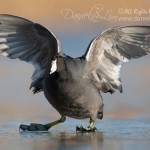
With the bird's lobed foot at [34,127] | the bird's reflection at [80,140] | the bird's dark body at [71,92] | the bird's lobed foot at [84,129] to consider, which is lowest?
the bird's reflection at [80,140]

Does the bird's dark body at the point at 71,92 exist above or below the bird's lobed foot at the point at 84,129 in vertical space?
above

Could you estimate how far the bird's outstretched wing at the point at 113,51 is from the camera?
10.2 metres

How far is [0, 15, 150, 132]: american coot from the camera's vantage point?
9.65 m

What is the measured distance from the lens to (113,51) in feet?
34.6

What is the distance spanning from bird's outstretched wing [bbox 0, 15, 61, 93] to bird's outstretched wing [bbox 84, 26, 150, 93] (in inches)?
22.0

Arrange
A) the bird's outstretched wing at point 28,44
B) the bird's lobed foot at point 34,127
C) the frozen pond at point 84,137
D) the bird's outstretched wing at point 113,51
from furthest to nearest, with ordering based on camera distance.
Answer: the bird's outstretched wing at point 28,44 → the bird's outstretched wing at point 113,51 → the bird's lobed foot at point 34,127 → the frozen pond at point 84,137

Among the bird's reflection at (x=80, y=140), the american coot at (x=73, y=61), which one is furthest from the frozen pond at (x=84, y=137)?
the american coot at (x=73, y=61)

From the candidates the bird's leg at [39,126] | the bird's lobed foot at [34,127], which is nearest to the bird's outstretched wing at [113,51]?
the bird's leg at [39,126]

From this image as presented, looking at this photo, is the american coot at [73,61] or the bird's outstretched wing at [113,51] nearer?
the american coot at [73,61]

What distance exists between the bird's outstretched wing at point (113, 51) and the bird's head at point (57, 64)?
0.56 m

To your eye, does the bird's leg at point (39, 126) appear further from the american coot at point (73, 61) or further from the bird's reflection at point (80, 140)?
the bird's reflection at point (80, 140)

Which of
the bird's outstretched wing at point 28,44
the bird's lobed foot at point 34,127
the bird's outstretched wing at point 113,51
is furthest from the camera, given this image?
the bird's outstretched wing at point 28,44

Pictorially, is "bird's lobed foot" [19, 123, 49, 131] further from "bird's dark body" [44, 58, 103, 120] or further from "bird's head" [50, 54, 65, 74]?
"bird's head" [50, 54, 65, 74]

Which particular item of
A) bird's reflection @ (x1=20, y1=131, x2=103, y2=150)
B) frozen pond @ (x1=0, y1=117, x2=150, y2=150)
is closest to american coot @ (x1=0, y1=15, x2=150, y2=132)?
frozen pond @ (x1=0, y1=117, x2=150, y2=150)
